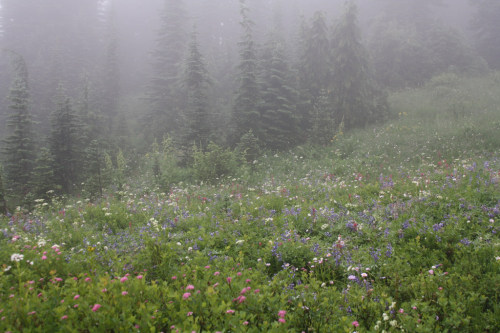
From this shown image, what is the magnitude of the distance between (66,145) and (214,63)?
17.8 m

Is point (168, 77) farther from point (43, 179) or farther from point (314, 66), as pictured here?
point (43, 179)

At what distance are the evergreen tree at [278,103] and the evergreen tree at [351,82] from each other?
128 inches

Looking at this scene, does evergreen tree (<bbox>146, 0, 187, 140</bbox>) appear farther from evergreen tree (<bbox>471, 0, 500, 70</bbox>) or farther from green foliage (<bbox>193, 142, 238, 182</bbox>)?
evergreen tree (<bbox>471, 0, 500, 70</bbox>)

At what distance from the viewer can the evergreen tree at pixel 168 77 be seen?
2583cm

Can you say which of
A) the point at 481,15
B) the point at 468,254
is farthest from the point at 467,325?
the point at 481,15

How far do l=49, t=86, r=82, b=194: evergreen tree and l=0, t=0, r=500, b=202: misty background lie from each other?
143mm

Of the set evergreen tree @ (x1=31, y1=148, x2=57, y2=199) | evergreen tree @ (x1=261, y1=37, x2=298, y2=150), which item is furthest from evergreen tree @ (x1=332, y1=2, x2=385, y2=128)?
evergreen tree @ (x1=31, y1=148, x2=57, y2=199)

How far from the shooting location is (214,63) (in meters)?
31.2

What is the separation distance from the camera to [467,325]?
105 inches

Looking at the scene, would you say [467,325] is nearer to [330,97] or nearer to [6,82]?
[330,97]

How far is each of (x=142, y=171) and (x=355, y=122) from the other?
1434 centimetres

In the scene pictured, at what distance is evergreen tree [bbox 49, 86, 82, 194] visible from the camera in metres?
18.3

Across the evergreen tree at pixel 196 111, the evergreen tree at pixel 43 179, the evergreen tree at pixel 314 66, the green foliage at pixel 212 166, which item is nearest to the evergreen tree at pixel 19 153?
the evergreen tree at pixel 43 179

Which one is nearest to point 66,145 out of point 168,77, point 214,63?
point 168,77
